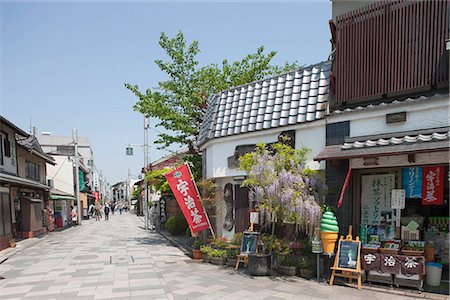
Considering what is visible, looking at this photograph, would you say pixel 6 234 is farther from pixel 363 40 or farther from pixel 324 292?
pixel 363 40

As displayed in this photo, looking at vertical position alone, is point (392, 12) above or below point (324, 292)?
above

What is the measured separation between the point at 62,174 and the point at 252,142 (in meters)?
29.1

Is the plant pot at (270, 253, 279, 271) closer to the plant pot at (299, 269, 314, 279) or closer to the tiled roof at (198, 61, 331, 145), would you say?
the plant pot at (299, 269, 314, 279)

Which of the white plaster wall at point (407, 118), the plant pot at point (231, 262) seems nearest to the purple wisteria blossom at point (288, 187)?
the white plaster wall at point (407, 118)

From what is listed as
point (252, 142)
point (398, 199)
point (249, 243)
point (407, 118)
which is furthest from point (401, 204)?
point (252, 142)

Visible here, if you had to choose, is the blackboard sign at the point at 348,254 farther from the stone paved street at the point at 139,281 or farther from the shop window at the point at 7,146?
the shop window at the point at 7,146

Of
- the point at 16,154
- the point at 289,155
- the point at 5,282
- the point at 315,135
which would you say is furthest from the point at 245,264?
the point at 16,154

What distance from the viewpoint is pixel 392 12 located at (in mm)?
8180

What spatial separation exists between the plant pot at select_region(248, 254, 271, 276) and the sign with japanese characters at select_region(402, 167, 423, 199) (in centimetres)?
443

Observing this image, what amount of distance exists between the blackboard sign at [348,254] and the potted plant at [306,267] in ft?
3.60

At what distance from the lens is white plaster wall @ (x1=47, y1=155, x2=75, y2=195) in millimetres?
32281

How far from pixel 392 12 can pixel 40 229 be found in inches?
984

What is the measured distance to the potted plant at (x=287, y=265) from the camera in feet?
29.7

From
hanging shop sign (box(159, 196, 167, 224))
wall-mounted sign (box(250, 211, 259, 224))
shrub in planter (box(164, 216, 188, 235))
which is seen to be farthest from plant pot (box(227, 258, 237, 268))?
hanging shop sign (box(159, 196, 167, 224))
